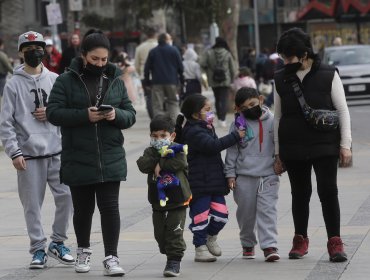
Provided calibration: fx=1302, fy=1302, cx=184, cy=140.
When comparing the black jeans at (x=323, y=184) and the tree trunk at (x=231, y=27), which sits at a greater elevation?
the black jeans at (x=323, y=184)

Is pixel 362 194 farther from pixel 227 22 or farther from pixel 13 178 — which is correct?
pixel 227 22

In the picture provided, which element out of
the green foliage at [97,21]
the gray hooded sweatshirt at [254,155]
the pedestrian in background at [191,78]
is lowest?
the green foliage at [97,21]

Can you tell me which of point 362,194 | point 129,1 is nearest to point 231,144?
point 362,194

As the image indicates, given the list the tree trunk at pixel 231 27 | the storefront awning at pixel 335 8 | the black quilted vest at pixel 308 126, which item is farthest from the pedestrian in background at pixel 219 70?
the storefront awning at pixel 335 8

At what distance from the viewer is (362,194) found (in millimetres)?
13344

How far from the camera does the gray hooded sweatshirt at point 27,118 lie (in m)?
9.61

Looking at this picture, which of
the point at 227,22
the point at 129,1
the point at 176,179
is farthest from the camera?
the point at 129,1

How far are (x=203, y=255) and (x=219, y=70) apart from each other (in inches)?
598

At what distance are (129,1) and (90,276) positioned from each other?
5208 centimetres

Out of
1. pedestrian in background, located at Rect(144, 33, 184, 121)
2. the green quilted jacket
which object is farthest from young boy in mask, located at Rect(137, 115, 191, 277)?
pedestrian in background, located at Rect(144, 33, 184, 121)

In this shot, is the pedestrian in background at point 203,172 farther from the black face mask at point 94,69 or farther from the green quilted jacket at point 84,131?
the black face mask at point 94,69

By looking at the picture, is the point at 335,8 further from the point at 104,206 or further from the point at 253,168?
the point at 104,206

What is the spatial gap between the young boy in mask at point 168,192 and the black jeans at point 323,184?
864 millimetres

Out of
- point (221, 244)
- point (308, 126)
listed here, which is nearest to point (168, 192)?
point (308, 126)
